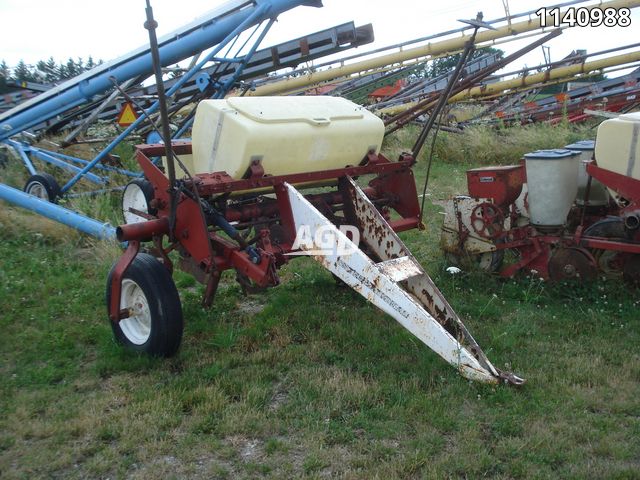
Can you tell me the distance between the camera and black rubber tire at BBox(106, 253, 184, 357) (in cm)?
410

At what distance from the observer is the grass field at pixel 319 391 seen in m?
3.07

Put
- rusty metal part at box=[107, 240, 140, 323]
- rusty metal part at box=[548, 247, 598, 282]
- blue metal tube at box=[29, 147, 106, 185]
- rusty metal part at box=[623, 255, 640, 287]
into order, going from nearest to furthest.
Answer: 1. rusty metal part at box=[107, 240, 140, 323]
2. rusty metal part at box=[623, 255, 640, 287]
3. rusty metal part at box=[548, 247, 598, 282]
4. blue metal tube at box=[29, 147, 106, 185]

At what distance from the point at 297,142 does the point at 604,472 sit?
9.24ft

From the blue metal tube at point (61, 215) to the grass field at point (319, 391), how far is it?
1.25m

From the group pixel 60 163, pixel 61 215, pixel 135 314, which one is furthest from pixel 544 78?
pixel 135 314

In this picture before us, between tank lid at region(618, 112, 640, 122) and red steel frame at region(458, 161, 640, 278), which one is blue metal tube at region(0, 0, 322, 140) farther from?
tank lid at region(618, 112, 640, 122)

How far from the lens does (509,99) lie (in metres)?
18.7

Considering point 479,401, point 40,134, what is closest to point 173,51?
point 40,134

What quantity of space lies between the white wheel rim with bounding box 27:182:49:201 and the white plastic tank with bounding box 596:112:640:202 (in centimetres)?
689

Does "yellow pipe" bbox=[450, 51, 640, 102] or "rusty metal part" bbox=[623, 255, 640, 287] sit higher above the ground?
"rusty metal part" bbox=[623, 255, 640, 287]

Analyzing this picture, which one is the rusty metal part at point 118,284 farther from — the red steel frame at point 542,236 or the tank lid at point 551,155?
the tank lid at point 551,155

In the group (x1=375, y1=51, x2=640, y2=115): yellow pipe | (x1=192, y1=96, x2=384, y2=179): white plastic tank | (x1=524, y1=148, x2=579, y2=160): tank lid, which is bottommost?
(x1=375, y1=51, x2=640, y2=115): yellow pipe

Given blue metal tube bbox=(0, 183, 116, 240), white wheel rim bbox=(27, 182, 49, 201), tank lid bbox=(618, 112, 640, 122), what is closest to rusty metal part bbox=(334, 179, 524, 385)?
tank lid bbox=(618, 112, 640, 122)

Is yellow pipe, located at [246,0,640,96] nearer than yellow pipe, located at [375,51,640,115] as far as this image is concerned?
Yes
